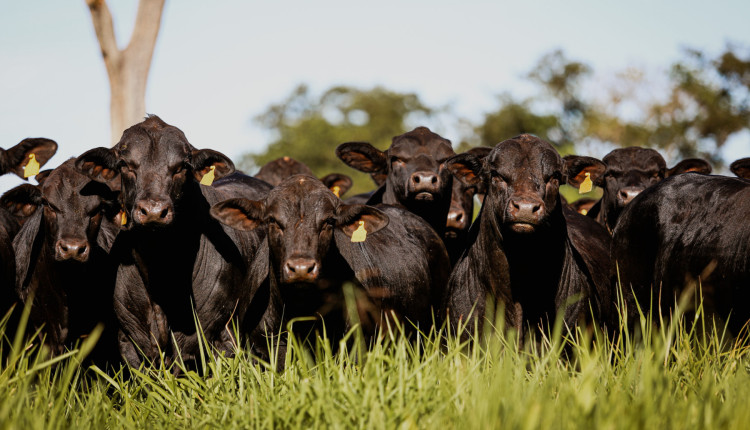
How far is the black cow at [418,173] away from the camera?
836cm

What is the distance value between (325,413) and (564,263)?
315cm

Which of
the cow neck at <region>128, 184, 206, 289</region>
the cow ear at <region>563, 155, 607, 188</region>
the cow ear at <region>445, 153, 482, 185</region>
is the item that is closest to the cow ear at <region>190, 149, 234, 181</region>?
the cow neck at <region>128, 184, 206, 289</region>

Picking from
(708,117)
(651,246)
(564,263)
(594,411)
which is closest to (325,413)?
(594,411)

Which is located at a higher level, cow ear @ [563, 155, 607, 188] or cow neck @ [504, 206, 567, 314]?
cow ear @ [563, 155, 607, 188]

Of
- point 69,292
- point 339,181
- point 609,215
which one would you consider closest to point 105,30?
point 339,181

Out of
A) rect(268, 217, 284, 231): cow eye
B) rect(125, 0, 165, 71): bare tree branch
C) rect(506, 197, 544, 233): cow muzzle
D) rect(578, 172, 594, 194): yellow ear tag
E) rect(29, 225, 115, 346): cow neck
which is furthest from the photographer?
rect(125, 0, 165, 71): bare tree branch

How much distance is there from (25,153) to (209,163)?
277 centimetres

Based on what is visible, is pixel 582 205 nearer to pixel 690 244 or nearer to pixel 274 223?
pixel 690 244

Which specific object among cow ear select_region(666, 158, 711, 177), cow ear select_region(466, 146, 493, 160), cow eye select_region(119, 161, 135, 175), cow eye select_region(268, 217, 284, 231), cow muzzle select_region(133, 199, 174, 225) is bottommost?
cow eye select_region(268, 217, 284, 231)

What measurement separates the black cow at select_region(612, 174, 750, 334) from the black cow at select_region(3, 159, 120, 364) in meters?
4.10

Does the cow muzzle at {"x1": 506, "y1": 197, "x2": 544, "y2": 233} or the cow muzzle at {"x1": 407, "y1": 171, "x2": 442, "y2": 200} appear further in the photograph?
the cow muzzle at {"x1": 407, "y1": 171, "x2": 442, "y2": 200}

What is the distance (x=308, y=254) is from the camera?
5.39 meters

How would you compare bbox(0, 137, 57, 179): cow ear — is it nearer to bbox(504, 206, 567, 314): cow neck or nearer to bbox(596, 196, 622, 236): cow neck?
bbox(504, 206, 567, 314): cow neck

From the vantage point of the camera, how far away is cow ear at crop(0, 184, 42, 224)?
A: 676 cm
